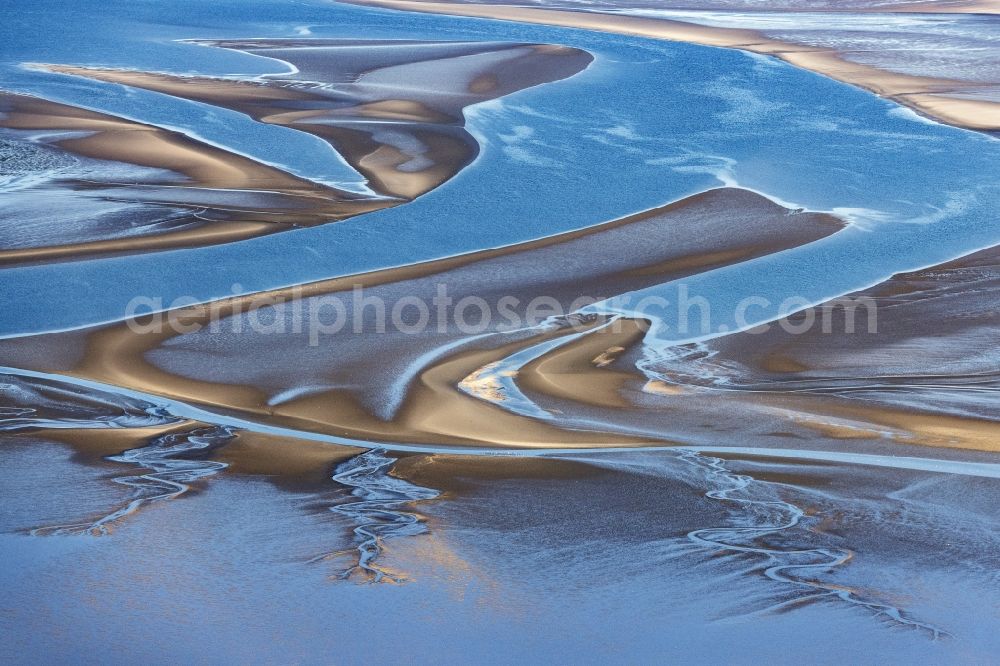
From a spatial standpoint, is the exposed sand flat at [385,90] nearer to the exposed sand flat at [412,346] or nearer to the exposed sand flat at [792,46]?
the exposed sand flat at [412,346]

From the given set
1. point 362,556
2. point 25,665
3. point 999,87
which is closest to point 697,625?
point 362,556

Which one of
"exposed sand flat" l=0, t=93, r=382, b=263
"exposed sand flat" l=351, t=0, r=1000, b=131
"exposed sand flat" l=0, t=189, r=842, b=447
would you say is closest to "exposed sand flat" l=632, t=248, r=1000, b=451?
"exposed sand flat" l=0, t=189, r=842, b=447

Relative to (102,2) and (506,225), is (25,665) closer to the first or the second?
(506,225)

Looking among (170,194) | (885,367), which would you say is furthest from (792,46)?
(885,367)

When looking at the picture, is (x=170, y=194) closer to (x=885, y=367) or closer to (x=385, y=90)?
(x=385, y=90)

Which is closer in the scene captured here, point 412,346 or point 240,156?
point 412,346

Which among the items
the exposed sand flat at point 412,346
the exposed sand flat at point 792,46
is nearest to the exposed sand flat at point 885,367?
the exposed sand flat at point 412,346
